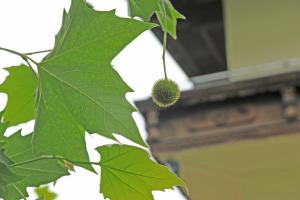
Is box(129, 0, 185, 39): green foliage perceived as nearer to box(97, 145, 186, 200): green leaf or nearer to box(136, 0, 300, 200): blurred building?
Answer: box(97, 145, 186, 200): green leaf

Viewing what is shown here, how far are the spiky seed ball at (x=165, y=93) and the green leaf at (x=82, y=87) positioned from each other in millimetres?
133

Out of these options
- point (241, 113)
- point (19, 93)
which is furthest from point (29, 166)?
point (241, 113)

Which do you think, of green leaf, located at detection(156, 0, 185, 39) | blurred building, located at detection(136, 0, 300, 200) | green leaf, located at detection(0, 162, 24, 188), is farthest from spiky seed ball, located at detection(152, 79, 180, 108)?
blurred building, located at detection(136, 0, 300, 200)

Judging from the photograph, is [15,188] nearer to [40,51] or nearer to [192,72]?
[40,51]

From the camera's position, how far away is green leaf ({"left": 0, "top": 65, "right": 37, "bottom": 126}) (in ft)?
1.27

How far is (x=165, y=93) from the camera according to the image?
463mm

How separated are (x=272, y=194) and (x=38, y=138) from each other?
8.90 feet

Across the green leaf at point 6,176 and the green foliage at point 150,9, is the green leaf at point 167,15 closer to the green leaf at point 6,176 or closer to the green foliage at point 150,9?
the green foliage at point 150,9

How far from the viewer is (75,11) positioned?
321mm

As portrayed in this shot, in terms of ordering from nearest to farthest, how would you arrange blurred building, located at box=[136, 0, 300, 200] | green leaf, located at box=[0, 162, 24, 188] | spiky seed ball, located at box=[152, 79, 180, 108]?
1. green leaf, located at box=[0, 162, 24, 188]
2. spiky seed ball, located at box=[152, 79, 180, 108]
3. blurred building, located at box=[136, 0, 300, 200]

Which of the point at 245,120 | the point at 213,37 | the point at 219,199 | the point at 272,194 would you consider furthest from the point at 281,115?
the point at 213,37

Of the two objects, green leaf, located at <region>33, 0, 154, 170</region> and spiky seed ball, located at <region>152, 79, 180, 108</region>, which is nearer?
green leaf, located at <region>33, 0, 154, 170</region>

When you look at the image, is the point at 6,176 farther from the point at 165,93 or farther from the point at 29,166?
the point at 165,93

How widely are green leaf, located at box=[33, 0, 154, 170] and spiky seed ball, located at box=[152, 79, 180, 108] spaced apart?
13 centimetres
